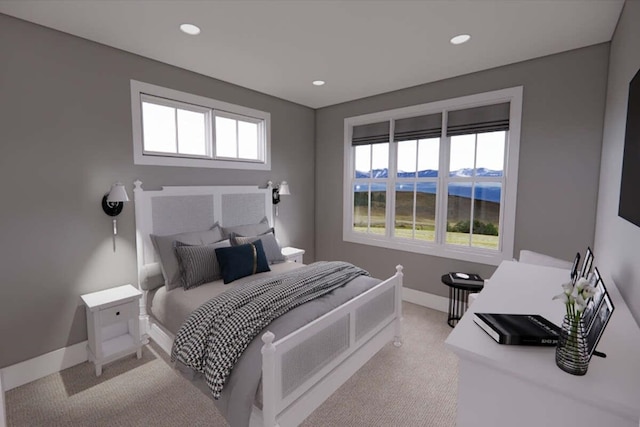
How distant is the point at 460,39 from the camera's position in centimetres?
257

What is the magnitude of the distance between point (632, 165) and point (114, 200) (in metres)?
3.48

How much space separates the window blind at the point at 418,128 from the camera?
3.66m

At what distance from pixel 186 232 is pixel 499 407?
3.02 m

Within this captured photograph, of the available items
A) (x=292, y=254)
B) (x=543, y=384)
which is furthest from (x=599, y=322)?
(x=292, y=254)

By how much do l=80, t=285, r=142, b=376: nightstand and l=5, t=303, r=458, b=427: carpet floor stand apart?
135mm

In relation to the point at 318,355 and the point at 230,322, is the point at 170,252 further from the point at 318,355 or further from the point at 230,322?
the point at 318,355

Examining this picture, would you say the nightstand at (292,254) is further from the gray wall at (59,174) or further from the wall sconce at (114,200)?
the wall sconce at (114,200)

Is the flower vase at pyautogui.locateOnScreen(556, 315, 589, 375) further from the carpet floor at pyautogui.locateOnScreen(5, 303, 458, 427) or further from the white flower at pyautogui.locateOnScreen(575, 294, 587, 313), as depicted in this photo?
the carpet floor at pyautogui.locateOnScreen(5, 303, 458, 427)

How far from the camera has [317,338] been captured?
1.99 m

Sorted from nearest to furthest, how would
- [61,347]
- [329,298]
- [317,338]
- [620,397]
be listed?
[620,397]
[317,338]
[329,298]
[61,347]

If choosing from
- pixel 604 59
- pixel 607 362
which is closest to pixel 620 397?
pixel 607 362

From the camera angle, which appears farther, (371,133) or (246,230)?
(371,133)

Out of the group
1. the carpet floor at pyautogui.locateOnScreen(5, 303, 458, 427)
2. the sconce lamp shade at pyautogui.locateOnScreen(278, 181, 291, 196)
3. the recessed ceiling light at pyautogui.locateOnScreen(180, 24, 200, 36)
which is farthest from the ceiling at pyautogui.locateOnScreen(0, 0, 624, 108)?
the carpet floor at pyautogui.locateOnScreen(5, 303, 458, 427)

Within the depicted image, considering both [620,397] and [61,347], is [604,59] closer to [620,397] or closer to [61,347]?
[620,397]
